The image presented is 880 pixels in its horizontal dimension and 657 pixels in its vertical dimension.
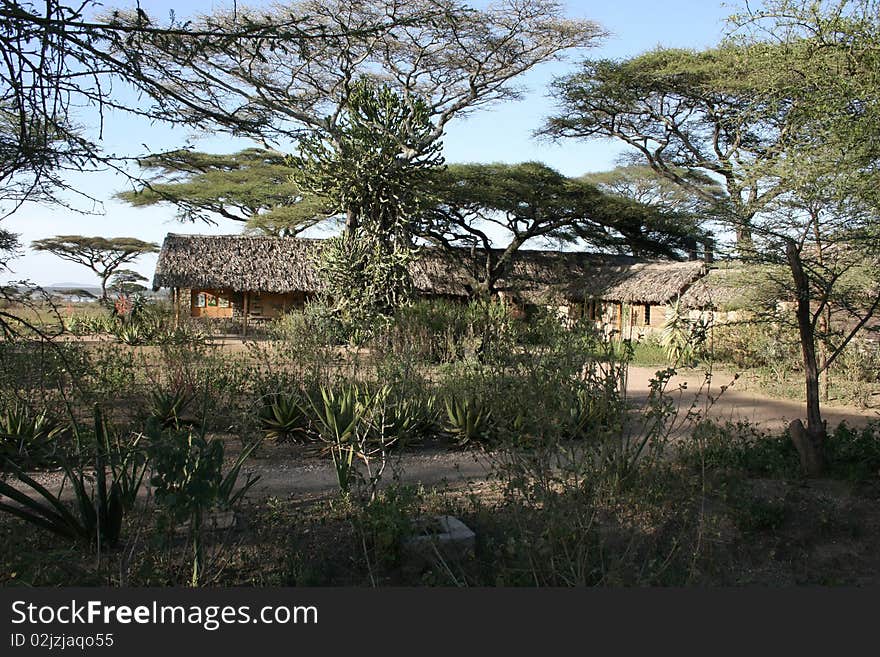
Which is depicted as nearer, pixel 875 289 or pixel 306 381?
pixel 306 381

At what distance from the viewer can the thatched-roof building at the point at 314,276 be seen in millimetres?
24281

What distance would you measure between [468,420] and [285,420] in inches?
76.1

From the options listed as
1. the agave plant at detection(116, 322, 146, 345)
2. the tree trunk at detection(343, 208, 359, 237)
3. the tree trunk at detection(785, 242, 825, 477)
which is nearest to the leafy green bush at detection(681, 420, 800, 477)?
the tree trunk at detection(785, 242, 825, 477)

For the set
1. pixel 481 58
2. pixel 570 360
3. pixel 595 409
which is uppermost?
pixel 481 58

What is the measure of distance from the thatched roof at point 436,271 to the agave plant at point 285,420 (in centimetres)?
1634

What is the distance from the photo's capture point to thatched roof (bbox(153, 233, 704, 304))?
79.4ft

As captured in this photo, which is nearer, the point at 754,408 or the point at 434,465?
the point at 434,465

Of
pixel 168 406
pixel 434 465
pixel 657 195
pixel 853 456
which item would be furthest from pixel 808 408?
pixel 657 195

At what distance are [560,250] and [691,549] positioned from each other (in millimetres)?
26825

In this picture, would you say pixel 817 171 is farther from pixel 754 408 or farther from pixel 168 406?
pixel 168 406

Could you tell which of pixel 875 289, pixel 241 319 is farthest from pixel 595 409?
pixel 241 319

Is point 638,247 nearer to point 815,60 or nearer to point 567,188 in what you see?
point 567,188

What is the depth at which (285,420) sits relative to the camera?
755cm

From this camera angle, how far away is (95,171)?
3984mm
